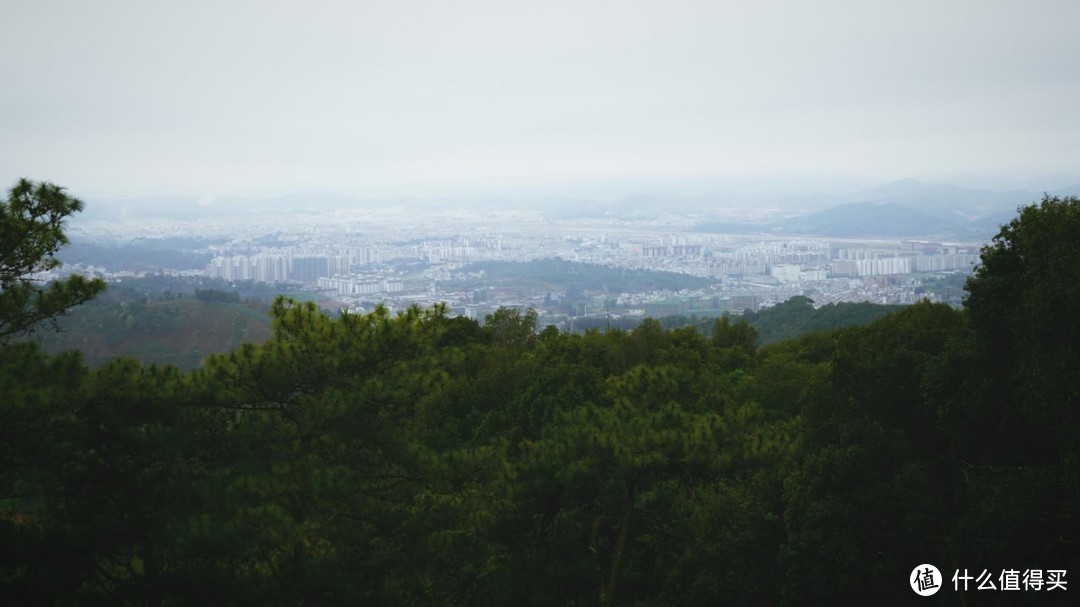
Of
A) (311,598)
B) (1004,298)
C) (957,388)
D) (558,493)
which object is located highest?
(1004,298)

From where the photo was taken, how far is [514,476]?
5242 mm

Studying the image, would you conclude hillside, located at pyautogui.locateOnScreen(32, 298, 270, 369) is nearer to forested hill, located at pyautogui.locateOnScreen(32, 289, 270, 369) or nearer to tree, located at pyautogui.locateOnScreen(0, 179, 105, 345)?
forested hill, located at pyautogui.locateOnScreen(32, 289, 270, 369)

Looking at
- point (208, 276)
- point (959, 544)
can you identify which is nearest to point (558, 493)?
point (959, 544)

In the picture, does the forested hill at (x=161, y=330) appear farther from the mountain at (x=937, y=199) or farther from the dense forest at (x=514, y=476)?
the mountain at (x=937, y=199)

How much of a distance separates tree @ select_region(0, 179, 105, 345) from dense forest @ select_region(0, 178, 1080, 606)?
0.02 m

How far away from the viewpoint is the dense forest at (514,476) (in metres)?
4.10

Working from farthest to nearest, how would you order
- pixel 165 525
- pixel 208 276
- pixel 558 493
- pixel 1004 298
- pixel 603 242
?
pixel 603 242 < pixel 208 276 < pixel 558 493 < pixel 1004 298 < pixel 165 525

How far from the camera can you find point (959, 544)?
13.8ft

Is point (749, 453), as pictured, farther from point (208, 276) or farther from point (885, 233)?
point (885, 233)

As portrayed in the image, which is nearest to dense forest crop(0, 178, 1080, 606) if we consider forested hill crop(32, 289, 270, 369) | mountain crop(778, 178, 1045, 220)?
forested hill crop(32, 289, 270, 369)

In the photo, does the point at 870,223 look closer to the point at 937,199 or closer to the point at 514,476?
the point at 937,199

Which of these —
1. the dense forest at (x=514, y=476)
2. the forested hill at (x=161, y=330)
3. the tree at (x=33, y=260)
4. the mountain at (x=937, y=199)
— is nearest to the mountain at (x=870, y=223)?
the mountain at (x=937, y=199)

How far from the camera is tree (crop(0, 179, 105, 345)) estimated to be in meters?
4.36

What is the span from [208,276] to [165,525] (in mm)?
45375
